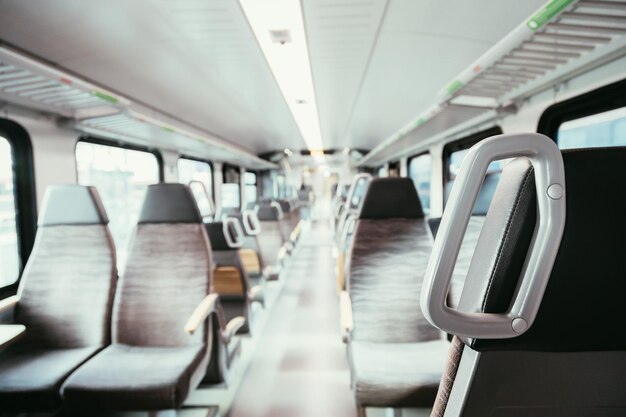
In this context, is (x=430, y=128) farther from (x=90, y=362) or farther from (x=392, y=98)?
(x=90, y=362)

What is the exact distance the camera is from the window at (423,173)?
6545 millimetres

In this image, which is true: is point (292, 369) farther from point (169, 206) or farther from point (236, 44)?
point (236, 44)

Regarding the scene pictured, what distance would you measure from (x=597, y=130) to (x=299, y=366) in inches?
112

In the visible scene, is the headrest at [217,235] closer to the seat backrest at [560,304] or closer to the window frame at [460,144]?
the seat backrest at [560,304]

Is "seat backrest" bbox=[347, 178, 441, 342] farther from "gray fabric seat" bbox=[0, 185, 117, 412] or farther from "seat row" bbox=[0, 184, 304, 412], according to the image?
"gray fabric seat" bbox=[0, 185, 117, 412]

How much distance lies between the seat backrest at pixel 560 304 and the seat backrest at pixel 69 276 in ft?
7.52

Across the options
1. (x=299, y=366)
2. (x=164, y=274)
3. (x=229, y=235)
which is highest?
(x=229, y=235)

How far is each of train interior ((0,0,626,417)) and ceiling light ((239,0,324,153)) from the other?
0.9 inches

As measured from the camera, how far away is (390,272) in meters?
2.18

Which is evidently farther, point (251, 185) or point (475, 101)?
point (251, 185)

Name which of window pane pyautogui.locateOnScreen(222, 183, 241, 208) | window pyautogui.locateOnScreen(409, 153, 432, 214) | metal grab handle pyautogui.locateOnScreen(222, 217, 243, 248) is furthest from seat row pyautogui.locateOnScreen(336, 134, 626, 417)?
window pane pyautogui.locateOnScreen(222, 183, 241, 208)

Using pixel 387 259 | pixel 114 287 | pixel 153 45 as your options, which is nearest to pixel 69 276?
pixel 114 287

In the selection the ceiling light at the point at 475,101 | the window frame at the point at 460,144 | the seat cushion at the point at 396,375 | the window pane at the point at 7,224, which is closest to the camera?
the seat cushion at the point at 396,375

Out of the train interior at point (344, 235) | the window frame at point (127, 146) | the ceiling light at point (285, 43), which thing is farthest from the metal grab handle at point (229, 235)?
the window frame at point (127, 146)
